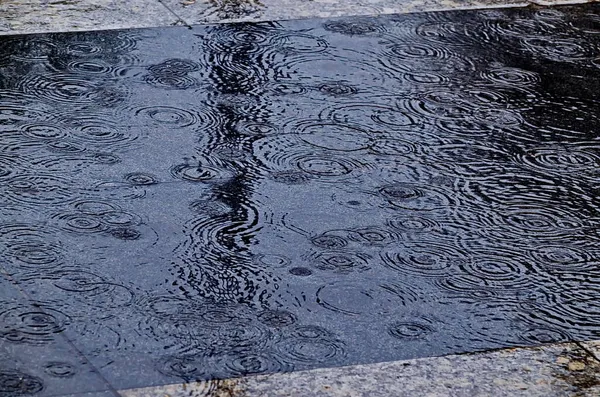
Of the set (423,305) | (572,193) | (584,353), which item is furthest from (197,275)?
(572,193)

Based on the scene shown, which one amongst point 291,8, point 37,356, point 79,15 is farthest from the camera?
point 291,8

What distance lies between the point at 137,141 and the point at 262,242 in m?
1.12

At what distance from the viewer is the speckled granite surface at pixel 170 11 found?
6.72 m

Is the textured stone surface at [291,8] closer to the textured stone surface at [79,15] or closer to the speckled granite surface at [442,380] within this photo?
the textured stone surface at [79,15]

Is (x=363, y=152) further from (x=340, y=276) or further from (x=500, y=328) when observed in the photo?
(x=500, y=328)

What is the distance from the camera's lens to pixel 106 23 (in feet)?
22.1

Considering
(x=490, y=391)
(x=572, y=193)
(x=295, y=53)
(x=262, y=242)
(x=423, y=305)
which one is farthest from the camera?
(x=295, y=53)

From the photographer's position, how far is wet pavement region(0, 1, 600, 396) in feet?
12.7

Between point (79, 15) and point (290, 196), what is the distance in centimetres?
256

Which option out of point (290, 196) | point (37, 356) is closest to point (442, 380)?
point (37, 356)

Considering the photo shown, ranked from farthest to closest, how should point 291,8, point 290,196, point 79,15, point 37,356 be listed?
point 291,8 < point 79,15 < point 290,196 < point 37,356

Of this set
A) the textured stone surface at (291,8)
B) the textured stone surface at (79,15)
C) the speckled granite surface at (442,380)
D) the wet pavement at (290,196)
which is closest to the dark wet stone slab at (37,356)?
the wet pavement at (290,196)

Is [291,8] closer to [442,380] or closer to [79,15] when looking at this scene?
[79,15]

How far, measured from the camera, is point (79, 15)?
683cm
